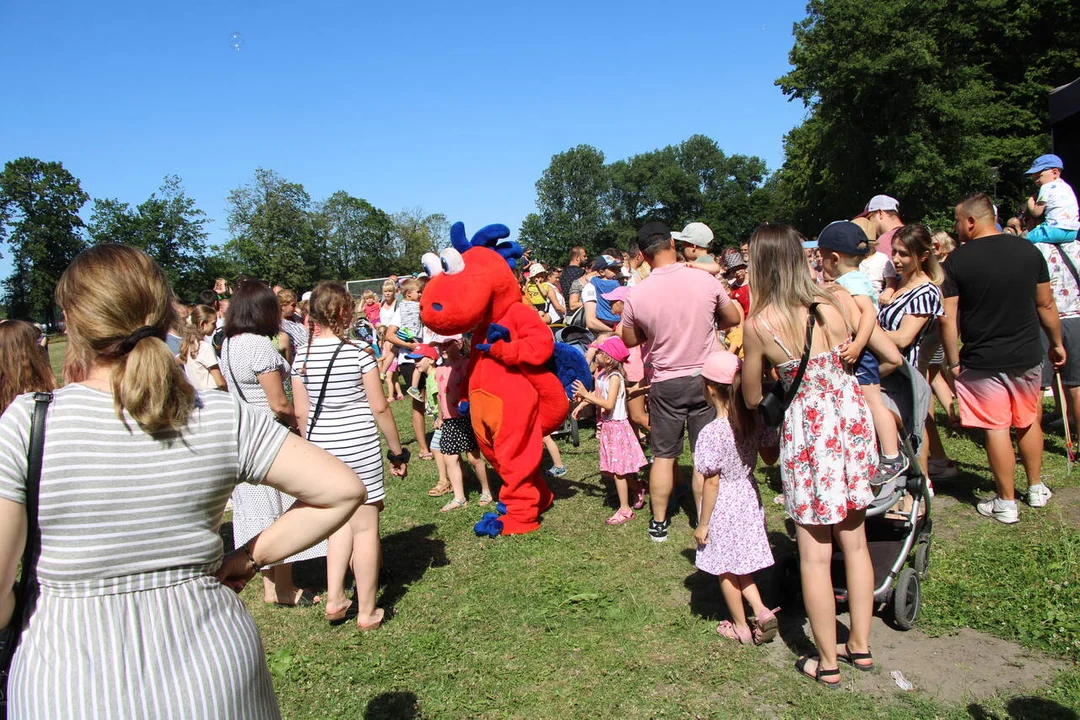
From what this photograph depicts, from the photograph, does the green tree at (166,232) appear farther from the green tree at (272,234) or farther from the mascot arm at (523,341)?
the mascot arm at (523,341)

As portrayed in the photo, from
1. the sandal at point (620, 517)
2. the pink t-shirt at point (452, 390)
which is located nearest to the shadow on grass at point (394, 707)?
the sandal at point (620, 517)

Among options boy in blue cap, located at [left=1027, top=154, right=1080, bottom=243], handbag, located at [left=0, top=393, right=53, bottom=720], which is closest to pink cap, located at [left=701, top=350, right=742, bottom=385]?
handbag, located at [left=0, top=393, right=53, bottom=720]

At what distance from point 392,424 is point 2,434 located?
9.18 feet

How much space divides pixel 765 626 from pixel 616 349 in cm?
272

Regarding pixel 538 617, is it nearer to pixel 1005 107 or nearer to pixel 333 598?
pixel 333 598

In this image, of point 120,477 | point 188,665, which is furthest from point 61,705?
point 120,477

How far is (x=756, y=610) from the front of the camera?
12.1 feet

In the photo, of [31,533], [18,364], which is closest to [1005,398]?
[31,533]

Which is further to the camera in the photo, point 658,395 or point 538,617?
point 658,395

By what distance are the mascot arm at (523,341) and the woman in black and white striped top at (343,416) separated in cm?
136

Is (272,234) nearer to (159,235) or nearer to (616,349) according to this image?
(159,235)

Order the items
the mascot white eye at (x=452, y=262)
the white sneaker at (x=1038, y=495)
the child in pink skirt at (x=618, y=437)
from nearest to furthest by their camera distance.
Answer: the white sneaker at (x=1038, y=495) → the mascot white eye at (x=452, y=262) → the child in pink skirt at (x=618, y=437)

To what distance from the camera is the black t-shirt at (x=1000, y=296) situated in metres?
4.76

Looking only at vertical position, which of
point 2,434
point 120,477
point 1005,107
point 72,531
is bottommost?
point 72,531
